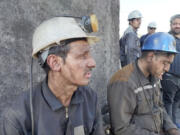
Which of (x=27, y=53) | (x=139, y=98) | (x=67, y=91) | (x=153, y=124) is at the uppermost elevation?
(x=27, y=53)

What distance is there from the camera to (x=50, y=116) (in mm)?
1544

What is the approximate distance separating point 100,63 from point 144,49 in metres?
0.97

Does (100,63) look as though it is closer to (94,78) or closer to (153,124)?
(94,78)

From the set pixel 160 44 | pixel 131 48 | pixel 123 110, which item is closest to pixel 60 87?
pixel 123 110

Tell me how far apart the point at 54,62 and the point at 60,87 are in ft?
0.72

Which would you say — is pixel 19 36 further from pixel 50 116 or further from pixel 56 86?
pixel 50 116

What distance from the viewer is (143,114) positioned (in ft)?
7.38

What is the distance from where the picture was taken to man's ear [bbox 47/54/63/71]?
157cm

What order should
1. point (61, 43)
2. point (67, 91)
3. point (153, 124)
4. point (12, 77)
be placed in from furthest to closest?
point (153, 124) < point (12, 77) < point (67, 91) < point (61, 43)

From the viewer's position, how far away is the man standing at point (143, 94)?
211 centimetres

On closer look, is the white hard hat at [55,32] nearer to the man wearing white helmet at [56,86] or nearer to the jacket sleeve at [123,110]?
the man wearing white helmet at [56,86]

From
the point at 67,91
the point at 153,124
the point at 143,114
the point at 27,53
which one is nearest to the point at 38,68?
the point at 27,53

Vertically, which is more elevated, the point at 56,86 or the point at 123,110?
the point at 56,86

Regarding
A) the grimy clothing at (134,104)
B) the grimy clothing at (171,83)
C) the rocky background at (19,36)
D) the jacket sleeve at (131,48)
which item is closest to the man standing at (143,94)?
the grimy clothing at (134,104)
